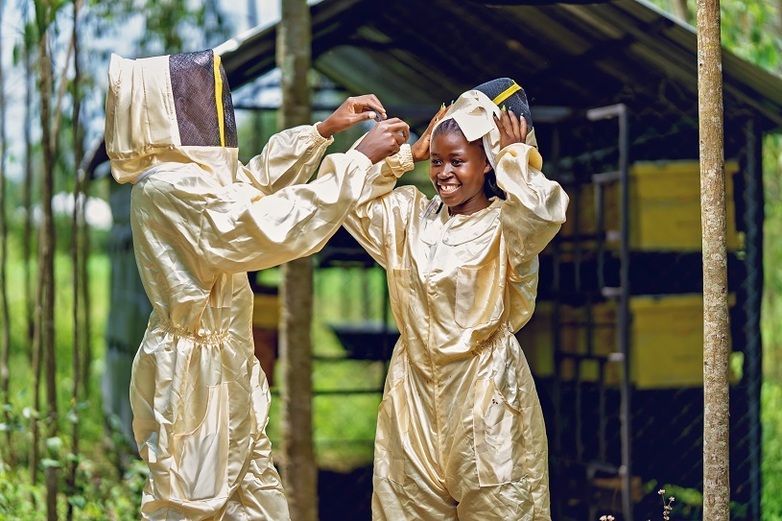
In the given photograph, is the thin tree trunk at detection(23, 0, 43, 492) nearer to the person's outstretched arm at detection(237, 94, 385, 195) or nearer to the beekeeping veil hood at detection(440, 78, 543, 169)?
the person's outstretched arm at detection(237, 94, 385, 195)

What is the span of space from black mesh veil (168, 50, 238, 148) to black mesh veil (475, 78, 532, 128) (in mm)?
834

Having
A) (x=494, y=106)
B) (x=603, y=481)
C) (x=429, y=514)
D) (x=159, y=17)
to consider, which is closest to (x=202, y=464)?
(x=429, y=514)

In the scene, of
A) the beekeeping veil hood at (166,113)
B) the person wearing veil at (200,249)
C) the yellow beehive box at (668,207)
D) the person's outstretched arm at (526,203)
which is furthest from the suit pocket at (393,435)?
the yellow beehive box at (668,207)

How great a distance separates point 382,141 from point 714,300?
43.0 inches

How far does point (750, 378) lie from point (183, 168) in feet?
10.7

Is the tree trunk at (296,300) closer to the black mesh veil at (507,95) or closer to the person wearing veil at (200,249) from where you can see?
the person wearing veil at (200,249)

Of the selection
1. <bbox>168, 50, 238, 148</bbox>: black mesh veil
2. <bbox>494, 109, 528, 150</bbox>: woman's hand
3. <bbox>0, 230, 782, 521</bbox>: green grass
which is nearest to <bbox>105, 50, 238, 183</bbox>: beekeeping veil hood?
<bbox>168, 50, 238, 148</bbox>: black mesh veil

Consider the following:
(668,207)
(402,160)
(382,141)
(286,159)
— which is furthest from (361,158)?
(668,207)

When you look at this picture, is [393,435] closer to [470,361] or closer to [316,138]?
[470,361]

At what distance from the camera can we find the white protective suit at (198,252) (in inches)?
128

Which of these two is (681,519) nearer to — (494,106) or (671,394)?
(671,394)

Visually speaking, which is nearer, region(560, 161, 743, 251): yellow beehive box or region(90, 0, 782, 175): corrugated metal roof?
region(90, 0, 782, 175): corrugated metal roof

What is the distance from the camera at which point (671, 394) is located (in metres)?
5.71

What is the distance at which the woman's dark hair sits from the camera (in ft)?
11.4
